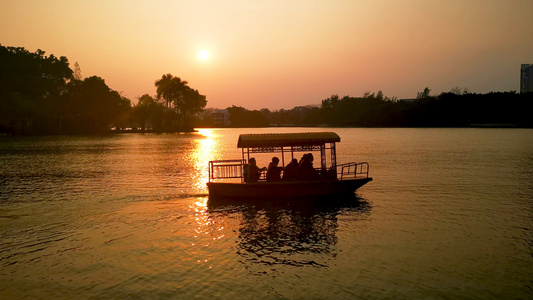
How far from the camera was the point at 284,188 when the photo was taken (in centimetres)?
2195

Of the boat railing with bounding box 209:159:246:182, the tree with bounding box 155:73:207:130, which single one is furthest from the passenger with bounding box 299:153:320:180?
the tree with bounding box 155:73:207:130

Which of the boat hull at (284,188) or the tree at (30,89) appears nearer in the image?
the boat hull at (284,188)

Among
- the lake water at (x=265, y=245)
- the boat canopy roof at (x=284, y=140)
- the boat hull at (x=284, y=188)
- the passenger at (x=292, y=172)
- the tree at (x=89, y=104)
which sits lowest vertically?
the lake water at (x=265, y=245)

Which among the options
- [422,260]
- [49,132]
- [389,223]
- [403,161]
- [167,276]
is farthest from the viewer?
[49,132]

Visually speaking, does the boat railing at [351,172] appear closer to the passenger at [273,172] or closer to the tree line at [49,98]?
the passenger at [273,172]

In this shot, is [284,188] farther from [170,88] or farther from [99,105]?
[170,88]

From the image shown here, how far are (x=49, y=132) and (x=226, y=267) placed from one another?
118660 millimetres

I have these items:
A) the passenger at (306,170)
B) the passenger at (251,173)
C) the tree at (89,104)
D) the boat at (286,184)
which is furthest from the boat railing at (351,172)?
the tree at (89,104)

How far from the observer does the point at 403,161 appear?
46.3 metres

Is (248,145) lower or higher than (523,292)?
higher

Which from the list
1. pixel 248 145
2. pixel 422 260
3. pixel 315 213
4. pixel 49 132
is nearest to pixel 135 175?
pixel 248 145

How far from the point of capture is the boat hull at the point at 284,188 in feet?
71.4

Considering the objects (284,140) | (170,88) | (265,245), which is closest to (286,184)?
(284,140)

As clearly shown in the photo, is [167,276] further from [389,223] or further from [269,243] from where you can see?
[389,223]
